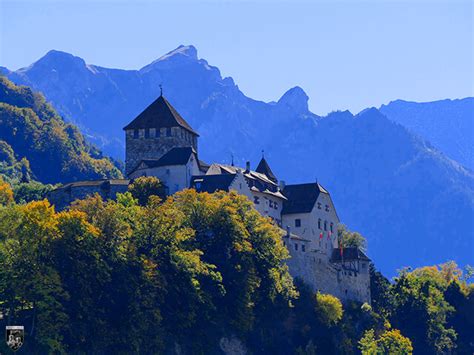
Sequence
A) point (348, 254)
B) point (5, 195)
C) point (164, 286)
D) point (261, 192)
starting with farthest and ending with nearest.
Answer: point (348, 254) → point (261, 192) → point (5, 195) → point (164, 286)

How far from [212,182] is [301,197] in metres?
14.8

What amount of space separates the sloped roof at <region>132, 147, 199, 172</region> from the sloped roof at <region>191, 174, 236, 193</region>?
2330mm

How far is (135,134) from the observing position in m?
129

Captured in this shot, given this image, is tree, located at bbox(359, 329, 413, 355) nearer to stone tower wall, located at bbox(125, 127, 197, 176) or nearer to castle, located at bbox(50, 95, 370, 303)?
→ castle, located at bbox(50, 95, 370, 303)

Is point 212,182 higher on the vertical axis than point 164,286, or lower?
higher

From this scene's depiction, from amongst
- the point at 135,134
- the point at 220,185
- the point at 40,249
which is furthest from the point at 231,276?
the point at 135,134

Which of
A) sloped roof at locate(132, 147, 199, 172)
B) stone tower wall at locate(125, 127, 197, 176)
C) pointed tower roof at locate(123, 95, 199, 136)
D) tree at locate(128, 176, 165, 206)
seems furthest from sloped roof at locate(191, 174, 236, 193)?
pointed tower roof at locate(123, 95, 199, 136)

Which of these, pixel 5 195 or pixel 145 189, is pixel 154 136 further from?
pixel 5 195

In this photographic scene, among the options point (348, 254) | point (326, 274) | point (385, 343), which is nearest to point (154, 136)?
point (326, 274)

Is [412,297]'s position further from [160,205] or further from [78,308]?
[78,308]

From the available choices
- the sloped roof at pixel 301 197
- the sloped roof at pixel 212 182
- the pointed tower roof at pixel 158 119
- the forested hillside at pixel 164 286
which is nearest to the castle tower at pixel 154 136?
the pointed tower roof at pixel 158 119

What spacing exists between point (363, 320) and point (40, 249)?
159ft

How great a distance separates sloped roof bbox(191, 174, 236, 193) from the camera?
115562 millimetres

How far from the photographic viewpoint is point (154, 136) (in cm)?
12762
